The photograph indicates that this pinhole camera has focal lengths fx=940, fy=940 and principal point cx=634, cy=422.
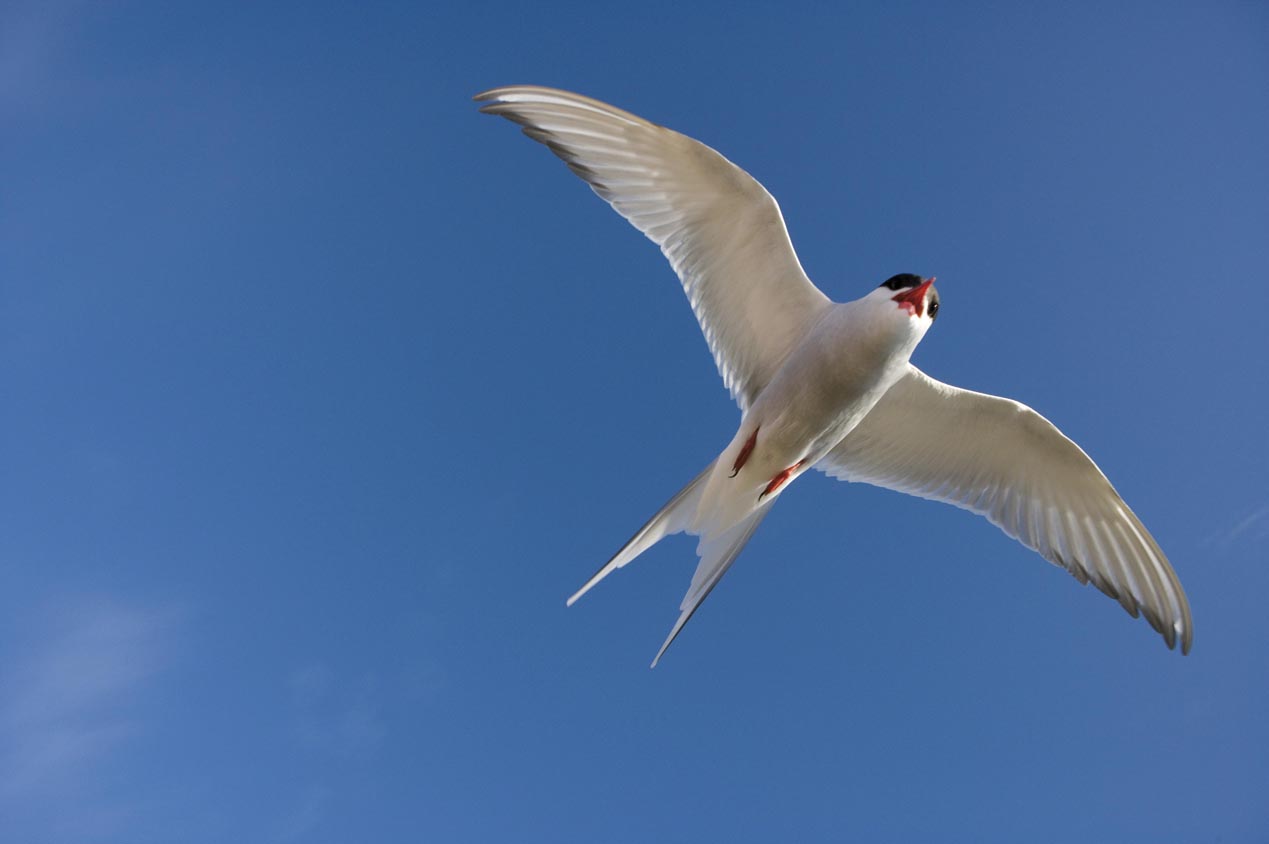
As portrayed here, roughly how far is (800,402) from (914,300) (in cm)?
92

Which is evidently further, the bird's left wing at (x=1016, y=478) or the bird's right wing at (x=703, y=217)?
the bird's left wing at (x=1016, y=478)

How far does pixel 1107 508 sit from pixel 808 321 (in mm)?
2655

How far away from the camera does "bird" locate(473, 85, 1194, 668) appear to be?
582 cm

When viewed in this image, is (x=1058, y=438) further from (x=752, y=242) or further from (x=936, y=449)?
(x=752, y=242)

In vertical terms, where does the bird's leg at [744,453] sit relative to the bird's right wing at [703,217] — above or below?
below

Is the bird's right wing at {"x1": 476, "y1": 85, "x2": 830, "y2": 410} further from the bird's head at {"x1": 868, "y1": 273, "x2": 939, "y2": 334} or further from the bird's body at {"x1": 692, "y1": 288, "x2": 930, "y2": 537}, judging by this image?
the bird's head at {"x1": 868, "y1": 273, "x2": 939, "y2": 334}

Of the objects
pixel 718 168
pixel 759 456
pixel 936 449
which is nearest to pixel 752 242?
pixel 718 168

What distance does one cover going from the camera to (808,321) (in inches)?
250

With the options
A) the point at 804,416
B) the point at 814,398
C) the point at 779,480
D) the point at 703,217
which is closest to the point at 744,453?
the point at 779,480

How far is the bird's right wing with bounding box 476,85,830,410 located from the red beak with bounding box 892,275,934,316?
2.36ft

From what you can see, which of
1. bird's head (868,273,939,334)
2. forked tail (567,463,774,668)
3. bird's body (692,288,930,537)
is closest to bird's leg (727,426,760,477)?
bird's body (692,288,930,537)

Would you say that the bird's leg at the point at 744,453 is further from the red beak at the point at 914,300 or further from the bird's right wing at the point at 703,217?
the red beak at the point at 914,300

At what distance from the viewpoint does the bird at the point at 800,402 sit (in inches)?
229

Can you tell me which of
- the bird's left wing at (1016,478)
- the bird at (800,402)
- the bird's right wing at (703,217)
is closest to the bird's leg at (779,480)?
the bird at (800,402)
